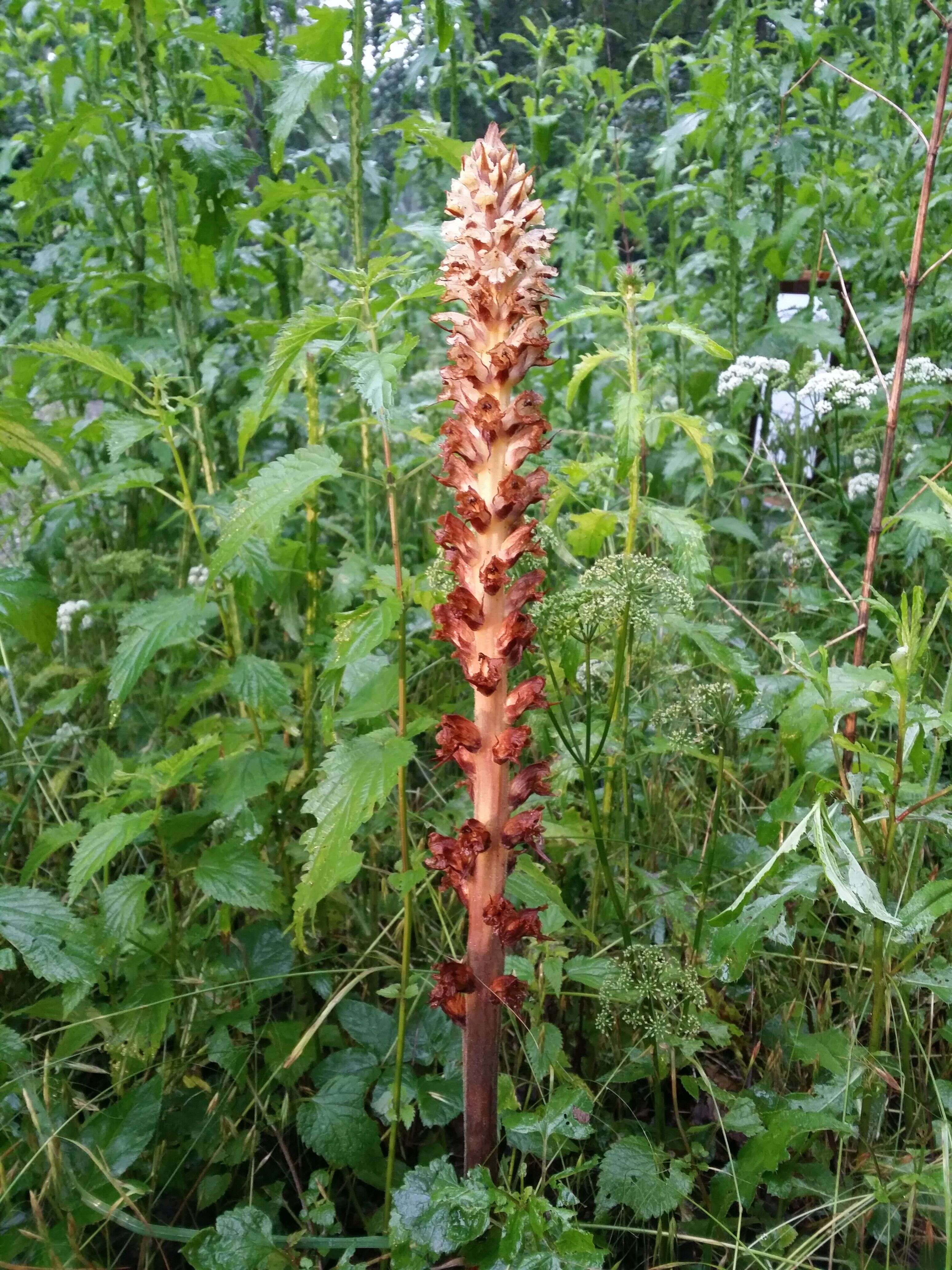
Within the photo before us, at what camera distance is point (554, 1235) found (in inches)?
51.1

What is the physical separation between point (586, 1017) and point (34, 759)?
1.61 metres

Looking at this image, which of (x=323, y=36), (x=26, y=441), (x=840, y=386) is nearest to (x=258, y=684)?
(x=26, y=441)

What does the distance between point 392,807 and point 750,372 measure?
2.05 metres

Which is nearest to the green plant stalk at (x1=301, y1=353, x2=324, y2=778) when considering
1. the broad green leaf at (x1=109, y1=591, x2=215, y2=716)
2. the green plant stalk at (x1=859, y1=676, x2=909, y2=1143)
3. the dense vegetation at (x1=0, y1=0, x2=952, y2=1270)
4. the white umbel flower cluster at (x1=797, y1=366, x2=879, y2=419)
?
the dense vegetation at (x1=0, y1=0, x2=952, y2=1270)

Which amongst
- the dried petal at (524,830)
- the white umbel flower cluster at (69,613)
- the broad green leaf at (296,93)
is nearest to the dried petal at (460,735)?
the dried petal at (524,830)

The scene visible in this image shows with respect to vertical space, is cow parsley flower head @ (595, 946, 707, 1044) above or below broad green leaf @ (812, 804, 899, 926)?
below

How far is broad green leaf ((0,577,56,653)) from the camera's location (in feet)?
5.73

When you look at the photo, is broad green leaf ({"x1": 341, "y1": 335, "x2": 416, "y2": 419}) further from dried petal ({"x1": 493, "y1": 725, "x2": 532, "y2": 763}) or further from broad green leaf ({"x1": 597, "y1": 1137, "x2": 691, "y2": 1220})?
broad green leaf ({"x1": 597, "y1": 1137, "x2": 691, "y2": 1220})

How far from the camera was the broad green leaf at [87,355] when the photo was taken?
69.7 inches

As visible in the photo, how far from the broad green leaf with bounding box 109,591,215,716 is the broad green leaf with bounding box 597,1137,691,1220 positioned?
3.72ft

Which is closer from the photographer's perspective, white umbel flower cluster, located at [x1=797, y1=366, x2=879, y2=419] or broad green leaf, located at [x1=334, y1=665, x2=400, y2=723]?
broad green leaf, located at [x1=334, y1=665, x2=400, y2=723]

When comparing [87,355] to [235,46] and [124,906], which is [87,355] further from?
[235,46]

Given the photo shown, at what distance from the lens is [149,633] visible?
182cm

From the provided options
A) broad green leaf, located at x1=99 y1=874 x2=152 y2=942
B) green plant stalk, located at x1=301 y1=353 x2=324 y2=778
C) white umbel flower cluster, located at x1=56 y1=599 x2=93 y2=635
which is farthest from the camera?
white umbel flower cluster, located at x1=56 y1=599 x2=93 y2=635
